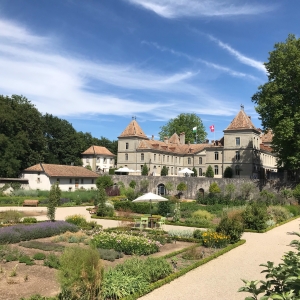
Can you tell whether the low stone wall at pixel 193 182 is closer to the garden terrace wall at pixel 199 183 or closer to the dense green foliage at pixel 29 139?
the garden terrace wall at pixel 199 183

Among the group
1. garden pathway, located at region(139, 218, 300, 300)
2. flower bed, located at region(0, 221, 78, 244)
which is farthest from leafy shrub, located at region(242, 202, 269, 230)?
flower bed, located at region(0, 221, 78, 244)

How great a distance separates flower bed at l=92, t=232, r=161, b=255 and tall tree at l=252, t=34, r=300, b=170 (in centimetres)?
2347

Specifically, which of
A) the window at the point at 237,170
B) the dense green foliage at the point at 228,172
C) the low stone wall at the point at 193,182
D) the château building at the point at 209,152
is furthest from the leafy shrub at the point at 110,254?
the window at the point at 237,170

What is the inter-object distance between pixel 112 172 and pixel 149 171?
19.9 feet

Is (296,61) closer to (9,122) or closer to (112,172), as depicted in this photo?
(112,172)

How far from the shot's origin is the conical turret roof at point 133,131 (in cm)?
5866

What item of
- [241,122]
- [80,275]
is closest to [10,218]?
[80,275]

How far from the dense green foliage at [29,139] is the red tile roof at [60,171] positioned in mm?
3454

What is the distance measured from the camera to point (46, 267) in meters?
10.9

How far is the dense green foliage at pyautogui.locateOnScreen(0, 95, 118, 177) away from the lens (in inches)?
1813

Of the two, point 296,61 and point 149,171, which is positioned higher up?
point 296,61

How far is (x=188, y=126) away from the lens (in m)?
76.1

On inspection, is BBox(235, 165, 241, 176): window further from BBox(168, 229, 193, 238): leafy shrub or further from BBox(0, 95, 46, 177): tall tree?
BBox(168, 229, 193, 238): leafy shrub

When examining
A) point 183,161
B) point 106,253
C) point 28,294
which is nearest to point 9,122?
point 183,161
